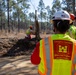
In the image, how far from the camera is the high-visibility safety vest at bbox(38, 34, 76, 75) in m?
3.03

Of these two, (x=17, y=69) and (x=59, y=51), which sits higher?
(x=59, y=51)

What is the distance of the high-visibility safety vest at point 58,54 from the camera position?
3033 mm

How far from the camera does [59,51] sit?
3.04 meters

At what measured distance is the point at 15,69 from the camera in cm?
893

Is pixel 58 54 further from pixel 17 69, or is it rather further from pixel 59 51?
pixel 17 69

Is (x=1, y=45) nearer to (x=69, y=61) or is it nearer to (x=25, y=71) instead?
(x=25, y=71)

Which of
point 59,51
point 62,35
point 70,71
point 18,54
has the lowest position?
point 18,54

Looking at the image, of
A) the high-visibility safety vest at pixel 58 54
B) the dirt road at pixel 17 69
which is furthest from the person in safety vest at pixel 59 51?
the dirt road at pixel 17 69

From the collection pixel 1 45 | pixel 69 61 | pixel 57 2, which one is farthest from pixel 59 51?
pixel 57 2

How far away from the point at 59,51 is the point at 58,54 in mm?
38

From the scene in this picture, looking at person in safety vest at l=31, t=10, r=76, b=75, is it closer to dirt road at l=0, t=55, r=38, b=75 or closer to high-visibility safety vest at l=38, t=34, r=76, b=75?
high-visibility safety vest at l=38, t=34, r=76, b=75

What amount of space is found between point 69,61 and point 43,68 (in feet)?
1.06

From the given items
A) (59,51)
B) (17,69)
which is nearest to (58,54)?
(59,51)

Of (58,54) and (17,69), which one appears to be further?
A: (17,69)
